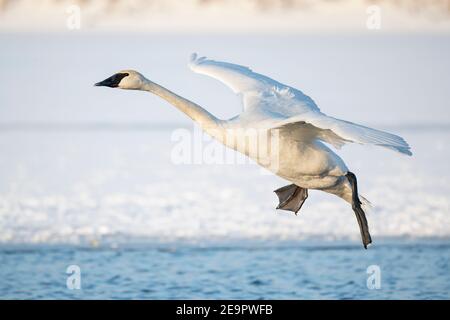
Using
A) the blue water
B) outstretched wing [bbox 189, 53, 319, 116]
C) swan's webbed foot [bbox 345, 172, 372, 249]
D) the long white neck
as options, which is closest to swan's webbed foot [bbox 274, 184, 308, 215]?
swan's webbed foot [bbox 345, 172, 372, 249]

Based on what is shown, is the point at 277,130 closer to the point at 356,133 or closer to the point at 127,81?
the point at 356,133

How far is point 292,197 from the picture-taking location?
862cm

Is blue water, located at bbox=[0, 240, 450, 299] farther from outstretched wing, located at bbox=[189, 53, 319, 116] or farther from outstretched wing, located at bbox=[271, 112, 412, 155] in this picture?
outstretched wing, located at bbox=[271, 112, 412, 155]

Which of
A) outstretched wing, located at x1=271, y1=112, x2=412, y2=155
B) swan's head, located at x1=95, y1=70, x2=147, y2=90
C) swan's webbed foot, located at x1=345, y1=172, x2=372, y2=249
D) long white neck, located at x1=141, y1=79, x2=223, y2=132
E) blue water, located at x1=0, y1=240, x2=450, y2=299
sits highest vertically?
swan's head, located at x1=95, y1=70, x2=147, y2=90

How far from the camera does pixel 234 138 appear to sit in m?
7.14

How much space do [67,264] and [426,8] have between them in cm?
1614

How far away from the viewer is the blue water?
9828 mm

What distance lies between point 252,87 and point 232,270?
10.0 feet

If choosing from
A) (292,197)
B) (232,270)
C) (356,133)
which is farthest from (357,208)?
(232,270)

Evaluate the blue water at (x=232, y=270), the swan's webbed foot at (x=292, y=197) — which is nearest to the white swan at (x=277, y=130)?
the swan's webbed foot at (x=292, y=197)

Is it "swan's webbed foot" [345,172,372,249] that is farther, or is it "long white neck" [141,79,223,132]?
"swan's webbed foot" [345,172,372,249]

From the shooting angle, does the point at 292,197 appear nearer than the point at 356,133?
No

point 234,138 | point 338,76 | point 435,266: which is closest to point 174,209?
point 435,266
